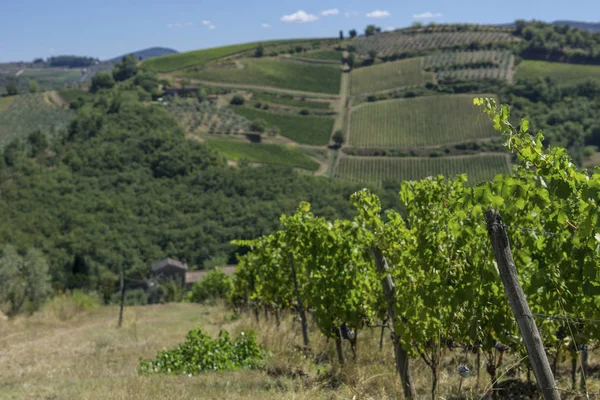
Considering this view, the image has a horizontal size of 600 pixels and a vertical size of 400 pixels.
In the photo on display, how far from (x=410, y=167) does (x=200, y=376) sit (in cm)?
8060

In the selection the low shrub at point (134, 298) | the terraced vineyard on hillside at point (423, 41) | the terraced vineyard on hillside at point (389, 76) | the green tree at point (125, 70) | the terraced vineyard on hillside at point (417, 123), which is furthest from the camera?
the terraced vineyard on hillside at point (423, 41)

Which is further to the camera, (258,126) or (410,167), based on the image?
(258,126)

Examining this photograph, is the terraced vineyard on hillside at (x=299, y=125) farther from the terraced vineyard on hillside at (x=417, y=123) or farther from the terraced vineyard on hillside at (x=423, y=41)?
the terraced vineyard on hillside at (x=423, y=41)

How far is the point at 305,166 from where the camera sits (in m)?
86.7

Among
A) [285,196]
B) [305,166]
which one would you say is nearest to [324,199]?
[285,196]

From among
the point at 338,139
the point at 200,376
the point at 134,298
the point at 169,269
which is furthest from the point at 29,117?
the point at 200,376

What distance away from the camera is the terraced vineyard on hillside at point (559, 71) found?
11138cm

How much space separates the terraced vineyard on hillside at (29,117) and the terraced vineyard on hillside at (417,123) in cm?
4671

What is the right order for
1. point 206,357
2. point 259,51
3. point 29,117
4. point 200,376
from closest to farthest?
1. point 200,376
2. point 206,357
3. point 29,117
4. point 259,51

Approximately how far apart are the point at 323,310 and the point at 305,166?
256 ft

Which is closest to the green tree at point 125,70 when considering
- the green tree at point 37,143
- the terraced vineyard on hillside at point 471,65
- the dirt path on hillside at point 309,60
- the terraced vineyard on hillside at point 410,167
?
the dirt path on hillside at point 309,60

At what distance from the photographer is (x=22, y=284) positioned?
2662cm

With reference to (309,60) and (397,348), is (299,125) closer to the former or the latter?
(309,60)

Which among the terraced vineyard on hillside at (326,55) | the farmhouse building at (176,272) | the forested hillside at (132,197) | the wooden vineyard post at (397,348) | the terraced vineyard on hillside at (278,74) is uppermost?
the terraced vineyard on hillside at (326,55)
